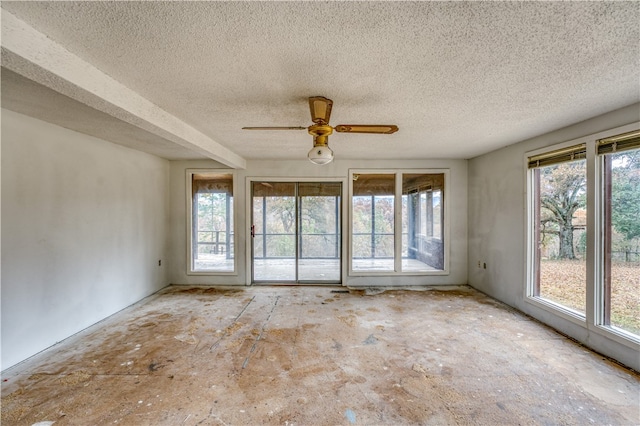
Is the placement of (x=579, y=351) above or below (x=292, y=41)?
below

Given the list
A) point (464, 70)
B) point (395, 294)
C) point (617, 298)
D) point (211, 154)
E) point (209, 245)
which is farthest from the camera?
point (209, 245)

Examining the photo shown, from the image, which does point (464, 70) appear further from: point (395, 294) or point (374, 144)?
point (395, 294)

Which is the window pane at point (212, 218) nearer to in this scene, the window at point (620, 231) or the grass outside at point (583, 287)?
the grass outside at point (583, 287)

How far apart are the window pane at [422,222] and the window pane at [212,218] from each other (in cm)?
349

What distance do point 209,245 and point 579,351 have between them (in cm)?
563

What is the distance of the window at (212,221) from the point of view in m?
5.41

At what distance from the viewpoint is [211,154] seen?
12.6ft

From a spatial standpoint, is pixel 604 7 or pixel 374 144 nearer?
pixel 604 7

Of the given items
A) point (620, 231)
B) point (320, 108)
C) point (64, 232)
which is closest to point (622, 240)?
point (620, 231)

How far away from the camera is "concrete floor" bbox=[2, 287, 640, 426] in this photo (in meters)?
1.97

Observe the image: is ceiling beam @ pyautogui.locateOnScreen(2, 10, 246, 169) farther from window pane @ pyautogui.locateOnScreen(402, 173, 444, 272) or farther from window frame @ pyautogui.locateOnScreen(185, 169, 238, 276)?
window pane @ pyautogui.locateOnScreen(402, 173, 444, 272)

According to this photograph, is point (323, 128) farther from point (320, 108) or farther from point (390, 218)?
point (390, 218)

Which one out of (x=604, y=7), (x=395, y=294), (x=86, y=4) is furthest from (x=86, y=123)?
(x=395, y=294)

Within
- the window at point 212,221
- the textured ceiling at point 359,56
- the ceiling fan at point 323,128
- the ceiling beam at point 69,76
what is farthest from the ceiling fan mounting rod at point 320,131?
the window at point 212,221
